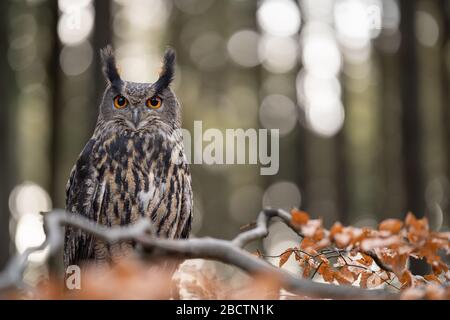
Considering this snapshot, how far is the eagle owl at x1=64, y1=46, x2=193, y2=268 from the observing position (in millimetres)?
3254

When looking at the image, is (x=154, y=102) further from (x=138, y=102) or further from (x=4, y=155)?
(x=4, y=155)

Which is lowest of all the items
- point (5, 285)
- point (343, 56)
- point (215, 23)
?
point (5, 285)

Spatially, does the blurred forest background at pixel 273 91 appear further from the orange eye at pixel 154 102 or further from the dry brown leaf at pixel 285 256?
the dry brown leaf at pixel 285 256

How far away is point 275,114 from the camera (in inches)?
634

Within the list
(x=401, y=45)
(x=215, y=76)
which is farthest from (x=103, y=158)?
(x=215, y=76)

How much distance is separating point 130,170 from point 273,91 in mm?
12619

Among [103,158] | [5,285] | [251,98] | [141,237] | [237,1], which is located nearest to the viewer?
[5,285]

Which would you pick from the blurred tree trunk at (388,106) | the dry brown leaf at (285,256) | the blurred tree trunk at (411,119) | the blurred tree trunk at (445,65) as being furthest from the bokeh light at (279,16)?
the dry brown leaf at (285,256)

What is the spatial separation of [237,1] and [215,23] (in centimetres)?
88

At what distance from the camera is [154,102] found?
3.58m

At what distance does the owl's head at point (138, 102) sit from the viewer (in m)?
3.50

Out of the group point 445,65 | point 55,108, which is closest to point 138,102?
point 55,108
